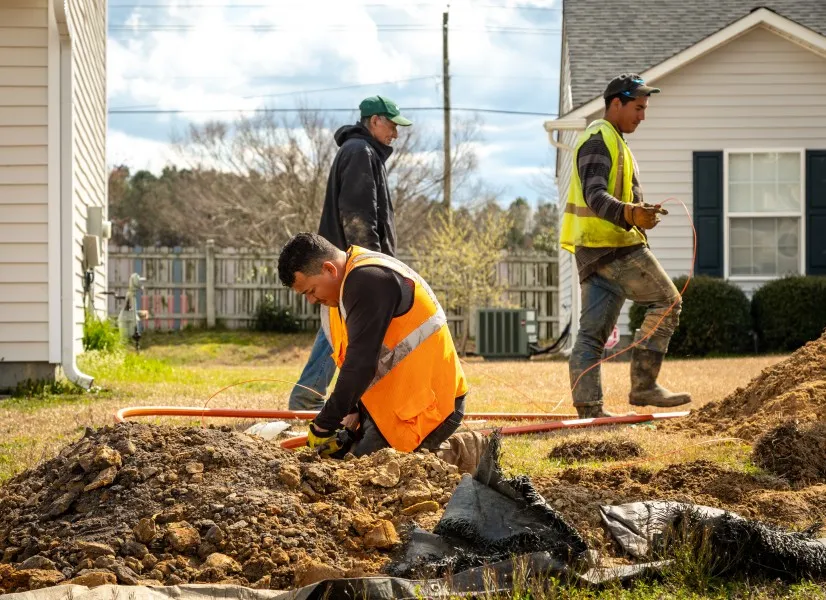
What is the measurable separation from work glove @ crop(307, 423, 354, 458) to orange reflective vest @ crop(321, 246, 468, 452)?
21cm

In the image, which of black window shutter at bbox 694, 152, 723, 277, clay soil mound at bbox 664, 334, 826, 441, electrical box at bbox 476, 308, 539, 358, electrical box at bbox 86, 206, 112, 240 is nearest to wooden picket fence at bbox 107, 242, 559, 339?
electrical box at bbox 476, 308, 539, 358

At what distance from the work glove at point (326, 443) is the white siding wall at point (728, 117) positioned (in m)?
12.2

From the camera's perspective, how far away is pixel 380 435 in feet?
15.8

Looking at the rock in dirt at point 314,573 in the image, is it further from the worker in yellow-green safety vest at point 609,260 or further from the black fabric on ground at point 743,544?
the worker in yellow-green safety vest at point 609,260

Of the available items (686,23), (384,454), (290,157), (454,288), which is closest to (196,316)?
(454,288)

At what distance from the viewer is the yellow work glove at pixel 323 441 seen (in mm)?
4633

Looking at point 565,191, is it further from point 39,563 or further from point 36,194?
point 39,563

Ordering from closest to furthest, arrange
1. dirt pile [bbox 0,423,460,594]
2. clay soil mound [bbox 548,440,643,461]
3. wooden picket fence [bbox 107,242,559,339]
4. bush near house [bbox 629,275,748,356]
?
dirt pile [bbox 0,423,460,594] → clay soil mound [bbox 548,440,643,461] → bush near house [bbox 629,275,748,356] → wooden picket fence [bbox 107,242,559,339]

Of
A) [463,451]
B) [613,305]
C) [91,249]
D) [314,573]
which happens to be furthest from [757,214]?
[314,573]

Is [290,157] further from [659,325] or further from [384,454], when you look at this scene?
[384,454]

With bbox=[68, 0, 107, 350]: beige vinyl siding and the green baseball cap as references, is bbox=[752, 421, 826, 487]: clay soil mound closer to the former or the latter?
the green baseball cap

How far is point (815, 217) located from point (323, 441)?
43.9 ft

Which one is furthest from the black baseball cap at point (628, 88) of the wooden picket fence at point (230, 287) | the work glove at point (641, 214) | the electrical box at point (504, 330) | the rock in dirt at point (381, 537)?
the wooden picket fence at point (230, 287)

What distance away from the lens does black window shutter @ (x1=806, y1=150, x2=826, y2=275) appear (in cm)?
1603
